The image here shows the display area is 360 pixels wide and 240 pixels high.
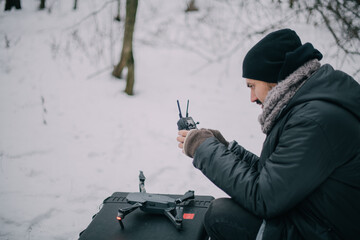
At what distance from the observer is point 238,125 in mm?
4137

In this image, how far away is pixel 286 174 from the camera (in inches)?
41.8

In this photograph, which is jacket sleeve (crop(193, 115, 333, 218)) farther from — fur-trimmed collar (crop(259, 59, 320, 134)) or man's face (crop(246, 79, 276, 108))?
man's face (crop(246, 79, 276, 108))

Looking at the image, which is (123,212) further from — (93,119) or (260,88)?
(93,119)

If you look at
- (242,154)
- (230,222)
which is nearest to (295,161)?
(230,222)

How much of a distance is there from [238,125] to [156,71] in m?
2.54

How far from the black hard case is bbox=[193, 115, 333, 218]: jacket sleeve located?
42 cm

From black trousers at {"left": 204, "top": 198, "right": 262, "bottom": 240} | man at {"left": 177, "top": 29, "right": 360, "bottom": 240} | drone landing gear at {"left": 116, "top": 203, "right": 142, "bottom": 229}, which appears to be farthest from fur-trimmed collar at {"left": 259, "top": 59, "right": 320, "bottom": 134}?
drone landing gear at {"left": 116, "top": 203, "right": 142, "bottom": 229}

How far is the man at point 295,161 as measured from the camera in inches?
40.6

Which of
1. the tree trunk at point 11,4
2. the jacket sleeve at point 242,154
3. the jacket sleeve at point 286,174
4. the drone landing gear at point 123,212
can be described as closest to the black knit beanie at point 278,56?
the jacket sleeve at point 286,174

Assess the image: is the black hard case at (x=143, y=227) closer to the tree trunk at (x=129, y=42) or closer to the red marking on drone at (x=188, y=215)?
the red marking on drone at (x=188, y=215)

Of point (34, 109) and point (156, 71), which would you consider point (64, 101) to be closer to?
point (34, 109)

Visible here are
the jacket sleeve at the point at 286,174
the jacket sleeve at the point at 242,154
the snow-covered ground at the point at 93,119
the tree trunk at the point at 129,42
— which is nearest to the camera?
the jacket sleeve at the point at 286,174

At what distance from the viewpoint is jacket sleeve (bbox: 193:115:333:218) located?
1017 mm

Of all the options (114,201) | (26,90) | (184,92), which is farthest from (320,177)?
(26,90)
